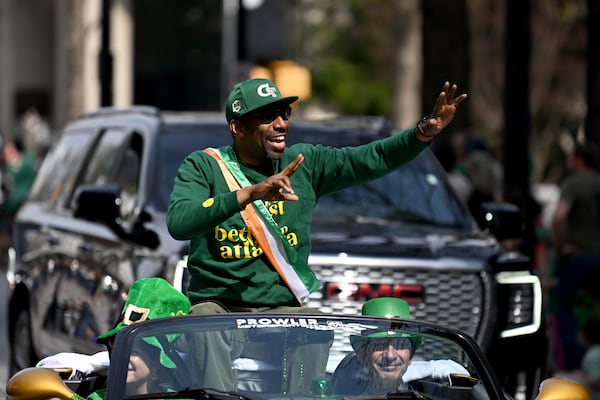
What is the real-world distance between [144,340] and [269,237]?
111 centimetres

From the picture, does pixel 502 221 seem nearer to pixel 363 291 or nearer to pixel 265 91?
pixel 363 291

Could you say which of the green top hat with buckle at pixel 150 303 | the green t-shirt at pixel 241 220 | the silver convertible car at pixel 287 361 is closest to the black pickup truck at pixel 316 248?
the green t-shirt at pixel 241 220

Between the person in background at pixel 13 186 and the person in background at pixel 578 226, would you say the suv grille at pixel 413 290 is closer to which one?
the person in background at pixel 578 226

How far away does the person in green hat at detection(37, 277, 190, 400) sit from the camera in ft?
19.3

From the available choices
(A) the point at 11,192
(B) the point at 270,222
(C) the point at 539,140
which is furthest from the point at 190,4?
(B) the point at 270,222

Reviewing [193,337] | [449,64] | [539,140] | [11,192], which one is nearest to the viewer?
[193,337]

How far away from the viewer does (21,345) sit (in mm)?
11547

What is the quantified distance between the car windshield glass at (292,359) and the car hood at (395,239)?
308 cm

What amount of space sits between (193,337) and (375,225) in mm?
3992

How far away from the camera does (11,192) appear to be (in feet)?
78.4

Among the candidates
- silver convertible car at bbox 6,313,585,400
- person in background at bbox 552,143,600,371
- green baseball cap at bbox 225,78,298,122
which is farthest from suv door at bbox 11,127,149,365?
person in background at bbox 552,143,600,371

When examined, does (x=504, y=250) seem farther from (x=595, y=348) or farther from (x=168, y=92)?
(x=168, y=92)

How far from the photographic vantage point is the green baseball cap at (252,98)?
271 inches

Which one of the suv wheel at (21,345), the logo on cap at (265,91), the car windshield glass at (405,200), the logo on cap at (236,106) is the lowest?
the suv wheel at (21,345)
